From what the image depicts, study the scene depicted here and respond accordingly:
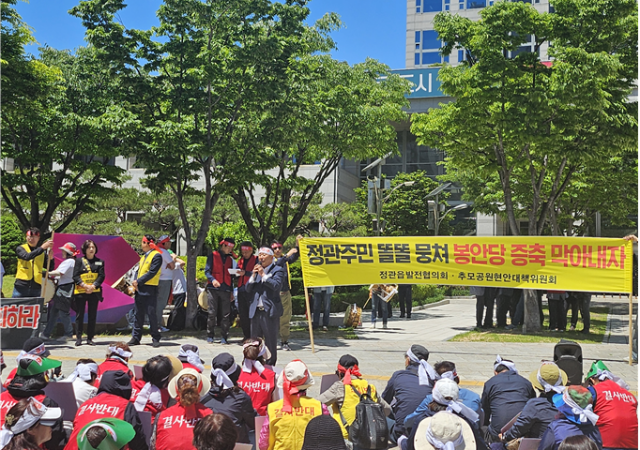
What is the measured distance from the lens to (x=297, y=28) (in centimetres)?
1333

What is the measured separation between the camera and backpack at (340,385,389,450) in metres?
5.19

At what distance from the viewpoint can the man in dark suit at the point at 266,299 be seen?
904 centimetres

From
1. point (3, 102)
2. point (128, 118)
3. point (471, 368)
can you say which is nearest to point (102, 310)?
point (128, 118)

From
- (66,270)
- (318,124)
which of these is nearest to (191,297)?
(66,270)

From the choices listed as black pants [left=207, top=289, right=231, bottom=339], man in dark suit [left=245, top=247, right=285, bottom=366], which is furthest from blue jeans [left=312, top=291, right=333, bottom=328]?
man in dark suit [left=245, top=247, right=285, bottom=366]

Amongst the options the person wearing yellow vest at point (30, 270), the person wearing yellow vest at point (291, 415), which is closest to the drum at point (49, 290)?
the person wearing yellow vest at point (30, 270)

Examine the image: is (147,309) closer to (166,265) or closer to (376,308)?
(166,265)

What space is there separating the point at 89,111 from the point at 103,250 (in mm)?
6367

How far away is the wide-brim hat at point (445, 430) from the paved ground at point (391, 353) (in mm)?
3553

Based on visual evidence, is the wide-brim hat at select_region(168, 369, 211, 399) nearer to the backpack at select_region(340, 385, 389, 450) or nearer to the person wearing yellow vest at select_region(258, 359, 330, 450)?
the person wearing yellow vest at select_region(258, 359, 330, 450)

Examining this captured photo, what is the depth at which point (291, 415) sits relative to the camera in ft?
15.2

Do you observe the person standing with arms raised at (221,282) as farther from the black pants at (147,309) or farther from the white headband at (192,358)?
the white headband at (192,358)

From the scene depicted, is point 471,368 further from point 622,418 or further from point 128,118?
point 128,118

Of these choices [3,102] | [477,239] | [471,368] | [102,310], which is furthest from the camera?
[3,102]
